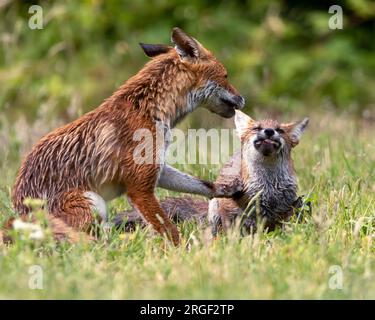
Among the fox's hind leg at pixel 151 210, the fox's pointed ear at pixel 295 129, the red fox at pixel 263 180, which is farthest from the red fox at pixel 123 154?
the fox's pointed ear at pixel 295 129

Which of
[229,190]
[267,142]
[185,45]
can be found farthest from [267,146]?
[185,45]

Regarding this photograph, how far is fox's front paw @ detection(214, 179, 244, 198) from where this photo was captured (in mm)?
7395

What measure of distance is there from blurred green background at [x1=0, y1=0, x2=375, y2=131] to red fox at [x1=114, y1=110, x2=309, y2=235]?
8258 millimetres

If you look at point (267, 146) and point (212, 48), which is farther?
point (212, 48)

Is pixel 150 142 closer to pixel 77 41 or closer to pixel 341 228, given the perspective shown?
pixel 341 228

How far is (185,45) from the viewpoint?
7746 millimetres

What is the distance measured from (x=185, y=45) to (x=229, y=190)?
140 cm

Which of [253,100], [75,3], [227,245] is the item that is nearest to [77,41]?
[75,3]

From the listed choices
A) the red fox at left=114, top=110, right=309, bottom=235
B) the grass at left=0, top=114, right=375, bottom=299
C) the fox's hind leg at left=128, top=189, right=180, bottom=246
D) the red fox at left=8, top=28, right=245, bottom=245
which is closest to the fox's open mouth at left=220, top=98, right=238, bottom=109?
the red fox at left=8, top=28, right=245, bottom=245

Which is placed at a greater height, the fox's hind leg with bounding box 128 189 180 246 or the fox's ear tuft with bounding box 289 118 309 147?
the fox's ear tuft with bounding box 289 118 309 147

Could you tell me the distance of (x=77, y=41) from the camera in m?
17.3

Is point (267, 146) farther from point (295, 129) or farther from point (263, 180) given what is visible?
point (295, 129)

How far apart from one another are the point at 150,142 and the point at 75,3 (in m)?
10.2

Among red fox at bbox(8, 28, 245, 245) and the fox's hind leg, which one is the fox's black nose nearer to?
red fox at bbox(8, 28, 245, 245)
